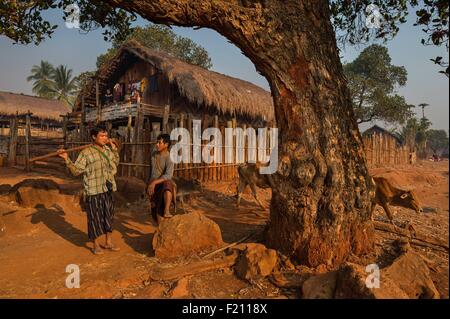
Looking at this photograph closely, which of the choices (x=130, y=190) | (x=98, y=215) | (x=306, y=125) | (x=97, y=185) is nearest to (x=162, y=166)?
(x=97, y=185)

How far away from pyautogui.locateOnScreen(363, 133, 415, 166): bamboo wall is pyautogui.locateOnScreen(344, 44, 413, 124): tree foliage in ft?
12.8

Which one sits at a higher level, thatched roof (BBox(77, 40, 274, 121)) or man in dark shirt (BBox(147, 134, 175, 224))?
thatched roof (BBox(77, 40, 274, 121))

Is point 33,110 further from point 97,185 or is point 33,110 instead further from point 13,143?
point 97,185

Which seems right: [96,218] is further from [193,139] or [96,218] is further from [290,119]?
[193,139]

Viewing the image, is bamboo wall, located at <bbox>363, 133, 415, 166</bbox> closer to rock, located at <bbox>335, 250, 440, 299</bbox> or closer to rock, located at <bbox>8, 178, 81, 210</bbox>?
rock, located at <bbox>8, 178, 81, 210</bbox>

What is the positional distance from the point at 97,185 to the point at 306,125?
3.01m

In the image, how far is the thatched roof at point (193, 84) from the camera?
46.9ft

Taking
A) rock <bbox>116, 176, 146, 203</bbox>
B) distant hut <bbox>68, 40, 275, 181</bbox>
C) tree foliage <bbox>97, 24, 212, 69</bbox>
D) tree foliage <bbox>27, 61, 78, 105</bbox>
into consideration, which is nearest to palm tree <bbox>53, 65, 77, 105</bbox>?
tree foliage <bbox>27, 61, 78, 105</bbox>

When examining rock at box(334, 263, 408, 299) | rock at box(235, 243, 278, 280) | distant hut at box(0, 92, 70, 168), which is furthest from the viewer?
distant hut at box(0, 92, 70, 168)

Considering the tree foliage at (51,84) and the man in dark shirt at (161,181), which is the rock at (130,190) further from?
the tree foliage at (51,84)

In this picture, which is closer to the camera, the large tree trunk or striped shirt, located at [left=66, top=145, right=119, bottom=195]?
the large tree trunk

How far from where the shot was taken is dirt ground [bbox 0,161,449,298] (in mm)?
3232

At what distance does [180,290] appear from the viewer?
3.18 meters
